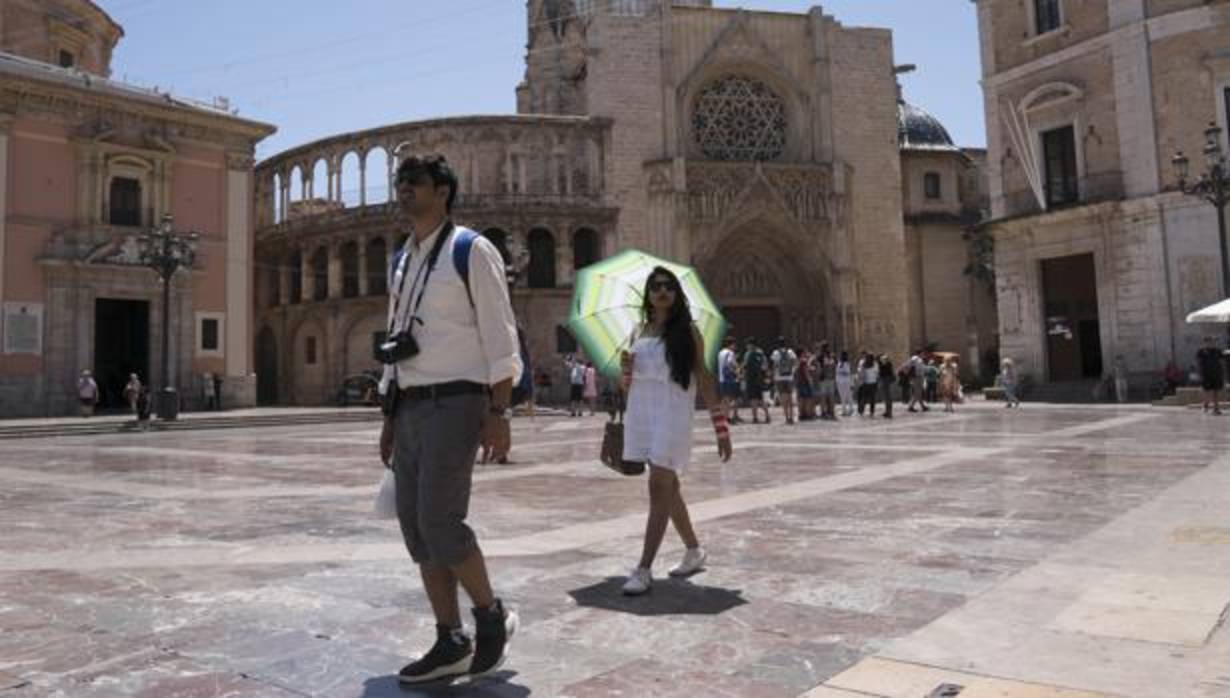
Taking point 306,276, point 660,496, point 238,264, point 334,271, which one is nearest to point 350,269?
point 334,271

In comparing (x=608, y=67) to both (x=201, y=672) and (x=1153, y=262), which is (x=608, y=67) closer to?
(x=1153, y=262)

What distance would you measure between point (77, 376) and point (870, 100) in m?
32.3

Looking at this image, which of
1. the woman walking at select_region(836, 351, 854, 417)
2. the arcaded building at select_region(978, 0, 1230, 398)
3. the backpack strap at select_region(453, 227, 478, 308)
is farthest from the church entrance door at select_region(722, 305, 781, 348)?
the backpack strap at select_region(453, 227, 478, 308)

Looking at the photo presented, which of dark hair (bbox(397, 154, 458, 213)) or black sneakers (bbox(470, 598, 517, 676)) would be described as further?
dark hair (bbox(397, 154, 458, 213))

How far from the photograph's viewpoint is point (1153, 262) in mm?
25250

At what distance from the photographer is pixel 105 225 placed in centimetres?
2873

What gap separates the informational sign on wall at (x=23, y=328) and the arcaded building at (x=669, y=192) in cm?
1163

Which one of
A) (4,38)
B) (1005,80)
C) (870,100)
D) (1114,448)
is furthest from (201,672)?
(870,100)

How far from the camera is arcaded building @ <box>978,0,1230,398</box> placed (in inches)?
978

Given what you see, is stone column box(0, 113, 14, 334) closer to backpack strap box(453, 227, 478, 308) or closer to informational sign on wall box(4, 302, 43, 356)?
informational sign on wall box(4, 302, 43, 356)

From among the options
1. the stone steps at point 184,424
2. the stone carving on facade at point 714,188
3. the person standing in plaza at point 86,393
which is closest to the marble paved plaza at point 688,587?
the stone steps at point 184,424

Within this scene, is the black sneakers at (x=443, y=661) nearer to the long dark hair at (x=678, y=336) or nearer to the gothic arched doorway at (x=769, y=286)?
the long dark hair at (x=678, y=336)

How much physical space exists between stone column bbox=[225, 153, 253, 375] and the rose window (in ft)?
58.9

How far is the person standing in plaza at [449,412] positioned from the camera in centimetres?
316
